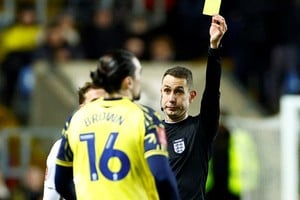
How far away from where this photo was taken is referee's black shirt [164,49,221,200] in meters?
6.57

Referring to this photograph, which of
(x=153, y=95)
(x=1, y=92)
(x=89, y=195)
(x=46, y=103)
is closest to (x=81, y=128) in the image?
(x=89, y=195)

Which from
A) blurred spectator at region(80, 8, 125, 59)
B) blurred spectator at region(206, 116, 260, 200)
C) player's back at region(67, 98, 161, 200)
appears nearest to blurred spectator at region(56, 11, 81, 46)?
blurred spectator at region(80, 8, 125, 59)

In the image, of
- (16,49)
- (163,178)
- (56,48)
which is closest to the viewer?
(163,178)

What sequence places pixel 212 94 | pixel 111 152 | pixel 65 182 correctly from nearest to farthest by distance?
pixel 111 152, pixel 65 182, pixel 212 94

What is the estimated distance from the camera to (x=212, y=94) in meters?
6.61

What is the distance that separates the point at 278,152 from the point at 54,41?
4.20 m

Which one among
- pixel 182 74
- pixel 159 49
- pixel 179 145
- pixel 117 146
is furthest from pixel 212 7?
pixel 159 49

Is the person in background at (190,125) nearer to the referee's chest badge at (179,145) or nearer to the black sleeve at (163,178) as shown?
the referee's chest badge at (179,145)

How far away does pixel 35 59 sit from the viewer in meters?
16.2

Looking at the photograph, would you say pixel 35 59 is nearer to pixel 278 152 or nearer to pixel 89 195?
pixel 278 152

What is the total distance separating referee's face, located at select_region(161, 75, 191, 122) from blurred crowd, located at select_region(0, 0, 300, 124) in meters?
8.99

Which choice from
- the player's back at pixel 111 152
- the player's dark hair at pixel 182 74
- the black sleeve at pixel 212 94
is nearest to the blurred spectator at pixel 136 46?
the player's dark hair at pixel 182 74

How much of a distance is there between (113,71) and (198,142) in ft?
2.54

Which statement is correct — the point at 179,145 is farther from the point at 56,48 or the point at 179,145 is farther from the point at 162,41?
the point at 56,48
